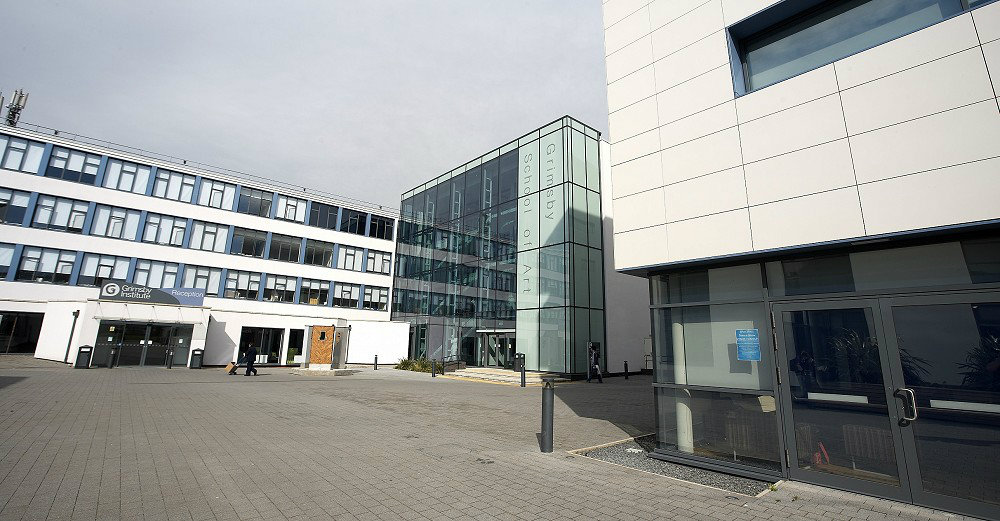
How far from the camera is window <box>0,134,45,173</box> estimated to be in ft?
96.7

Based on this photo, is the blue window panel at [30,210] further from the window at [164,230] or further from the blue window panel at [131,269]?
the window at [164,230]

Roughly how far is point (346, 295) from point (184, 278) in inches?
518

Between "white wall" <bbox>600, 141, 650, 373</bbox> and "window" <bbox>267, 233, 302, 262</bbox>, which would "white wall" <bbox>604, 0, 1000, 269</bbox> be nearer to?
"white wall" <bbox>600, 141, 650, 373</bbox>

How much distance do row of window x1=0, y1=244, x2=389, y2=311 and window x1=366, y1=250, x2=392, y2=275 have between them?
1.91 m

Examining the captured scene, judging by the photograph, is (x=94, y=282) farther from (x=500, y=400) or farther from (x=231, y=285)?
(x=500, y=400)

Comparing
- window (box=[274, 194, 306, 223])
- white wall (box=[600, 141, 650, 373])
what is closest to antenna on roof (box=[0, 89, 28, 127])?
window (box=[274, 194, 306, 223])

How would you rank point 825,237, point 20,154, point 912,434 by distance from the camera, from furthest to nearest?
point 20,154, point 825,237, point 912,434

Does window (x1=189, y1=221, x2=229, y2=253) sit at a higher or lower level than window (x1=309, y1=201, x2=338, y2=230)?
lower

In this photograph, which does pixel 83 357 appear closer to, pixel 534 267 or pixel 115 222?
pixel 115 222

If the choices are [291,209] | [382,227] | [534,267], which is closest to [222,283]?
[291,209]

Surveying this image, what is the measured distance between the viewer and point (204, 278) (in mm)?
35344

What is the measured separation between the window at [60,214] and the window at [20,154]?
2.35 meters

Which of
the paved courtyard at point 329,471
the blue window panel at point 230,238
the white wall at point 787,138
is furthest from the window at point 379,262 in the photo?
the white wall at point 787,138

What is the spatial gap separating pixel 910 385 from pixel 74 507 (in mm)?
9785
